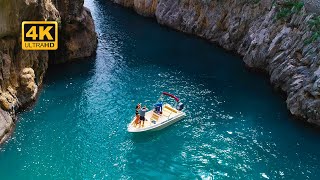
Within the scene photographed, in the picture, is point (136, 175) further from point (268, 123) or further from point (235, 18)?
point (235, 18)

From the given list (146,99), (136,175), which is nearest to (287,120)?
(146,99)

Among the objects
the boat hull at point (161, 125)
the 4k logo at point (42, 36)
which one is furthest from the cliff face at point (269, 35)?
the 4k logo at point (42, 36)

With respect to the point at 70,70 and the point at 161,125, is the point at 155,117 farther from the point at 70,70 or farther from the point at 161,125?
the point at 70,70

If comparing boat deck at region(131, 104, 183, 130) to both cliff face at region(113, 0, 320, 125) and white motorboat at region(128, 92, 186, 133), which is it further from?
cliff face at region(113, 0, 320, 125)

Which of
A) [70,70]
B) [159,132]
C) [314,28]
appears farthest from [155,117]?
[314,28]

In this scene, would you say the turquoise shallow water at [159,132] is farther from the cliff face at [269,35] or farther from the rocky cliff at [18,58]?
the cliff face at [269,35]

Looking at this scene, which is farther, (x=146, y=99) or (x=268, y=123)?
(x=146, y=99)

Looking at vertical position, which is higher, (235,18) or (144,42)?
(235,18)
